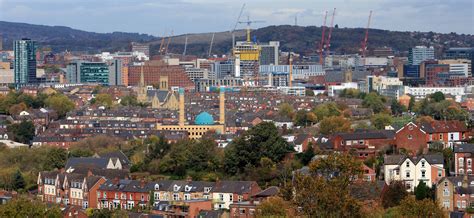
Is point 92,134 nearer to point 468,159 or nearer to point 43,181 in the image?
point 43,181

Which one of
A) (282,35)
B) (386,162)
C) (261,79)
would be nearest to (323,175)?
(386,162)

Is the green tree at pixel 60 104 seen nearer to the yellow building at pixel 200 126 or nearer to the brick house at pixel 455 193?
the yellow building at pixel 200 126

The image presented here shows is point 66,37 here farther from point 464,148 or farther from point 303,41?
point 464,148

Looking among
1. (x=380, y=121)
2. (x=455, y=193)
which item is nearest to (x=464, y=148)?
(x=455, y=193)

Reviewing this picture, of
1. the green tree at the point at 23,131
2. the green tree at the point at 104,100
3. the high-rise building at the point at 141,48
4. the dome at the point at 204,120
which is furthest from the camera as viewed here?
the high-rise building at the point at 141,48

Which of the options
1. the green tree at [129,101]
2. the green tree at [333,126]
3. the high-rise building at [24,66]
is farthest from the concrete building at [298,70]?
the green tree at [333,126]

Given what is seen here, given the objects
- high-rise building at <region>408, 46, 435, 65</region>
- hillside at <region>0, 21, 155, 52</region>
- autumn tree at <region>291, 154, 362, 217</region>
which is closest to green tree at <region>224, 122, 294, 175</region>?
autumn tree at <region>291, 154, 362, 217</region>

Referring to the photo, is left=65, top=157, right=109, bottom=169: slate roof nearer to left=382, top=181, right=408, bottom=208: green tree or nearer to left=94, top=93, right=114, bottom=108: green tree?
left=382, top=181, right=408, bottom=208: green tree
